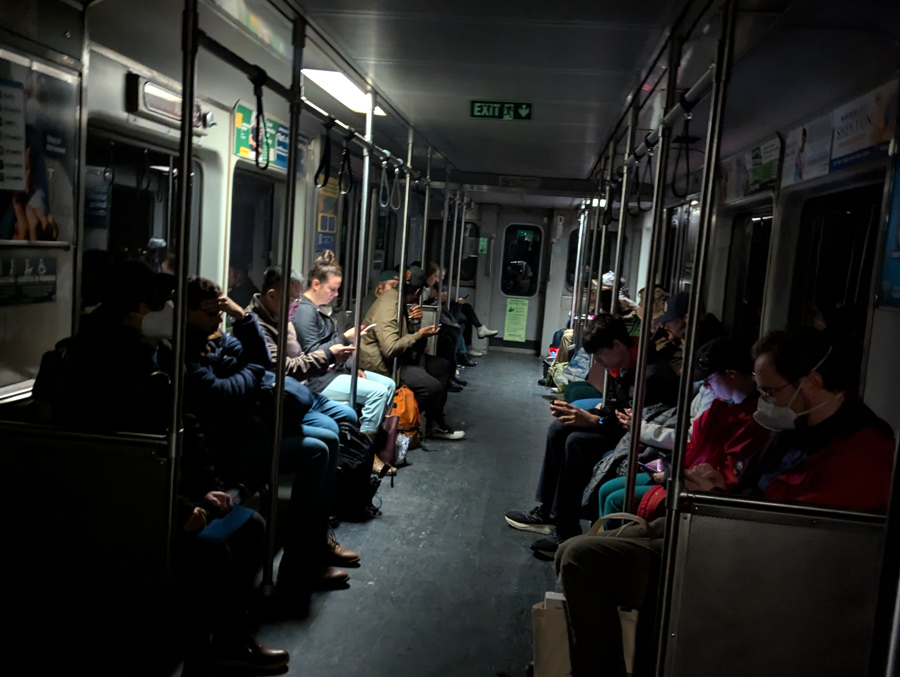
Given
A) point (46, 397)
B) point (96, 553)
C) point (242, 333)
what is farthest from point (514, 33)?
point (96, 553)

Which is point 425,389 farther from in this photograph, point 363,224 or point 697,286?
point 697,286

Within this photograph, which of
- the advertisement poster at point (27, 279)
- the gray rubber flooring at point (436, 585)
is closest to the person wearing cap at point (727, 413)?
the gray rubber flooring at point (436, 585)

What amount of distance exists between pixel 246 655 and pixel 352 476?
5.37 feet

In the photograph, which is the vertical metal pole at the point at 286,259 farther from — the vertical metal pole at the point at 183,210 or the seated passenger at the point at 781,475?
the seated passenger at the point at 781,475

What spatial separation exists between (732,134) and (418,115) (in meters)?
2.25

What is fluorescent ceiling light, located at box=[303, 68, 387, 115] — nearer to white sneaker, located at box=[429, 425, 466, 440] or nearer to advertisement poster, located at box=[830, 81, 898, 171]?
advertisement poster, located at box=[830, 81, 898, 171]

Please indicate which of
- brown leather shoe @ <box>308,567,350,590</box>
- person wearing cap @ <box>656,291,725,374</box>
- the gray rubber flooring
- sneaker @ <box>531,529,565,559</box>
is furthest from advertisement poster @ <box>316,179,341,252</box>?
brown leather shoe @ <box>308,567,350,590</box>

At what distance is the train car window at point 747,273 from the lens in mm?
5764

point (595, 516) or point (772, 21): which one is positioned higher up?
point (772, 21)

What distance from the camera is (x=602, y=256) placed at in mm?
5750

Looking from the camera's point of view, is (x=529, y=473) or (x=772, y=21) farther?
(x=529, y=473)

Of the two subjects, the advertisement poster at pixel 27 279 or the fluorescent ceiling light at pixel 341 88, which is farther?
the fluorescent ceiling light at pixel 341 88

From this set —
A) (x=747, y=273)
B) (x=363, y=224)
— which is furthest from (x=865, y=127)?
(x=363, y=224)

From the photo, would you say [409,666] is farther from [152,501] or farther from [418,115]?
[418,115]
